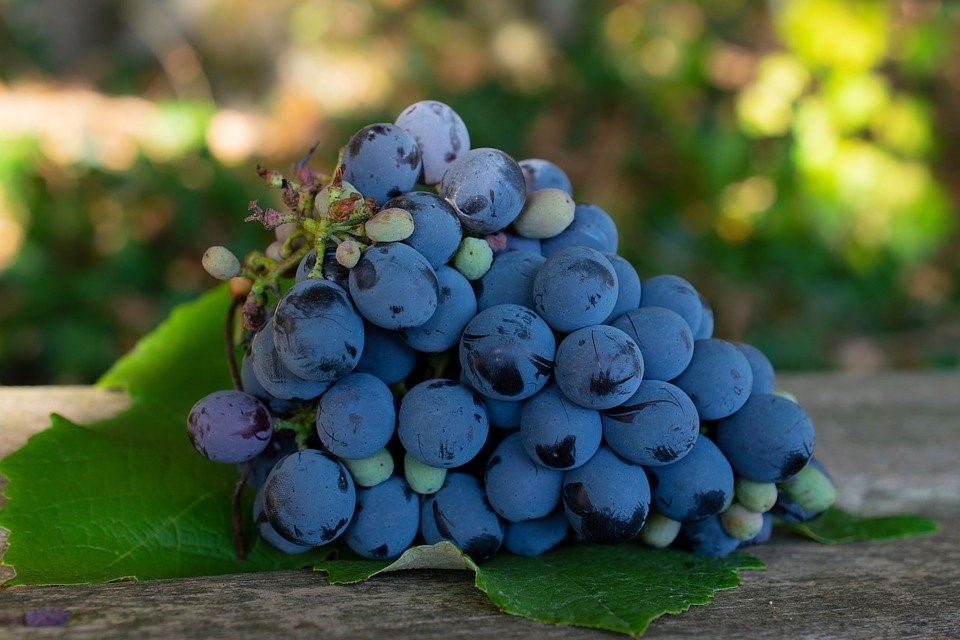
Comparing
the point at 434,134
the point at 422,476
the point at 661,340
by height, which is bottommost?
the point at 422,476

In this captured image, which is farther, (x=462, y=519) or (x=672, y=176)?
(x=672, y=176)

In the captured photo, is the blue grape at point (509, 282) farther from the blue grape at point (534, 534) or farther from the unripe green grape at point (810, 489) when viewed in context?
the unripe green grape at point (810, 489)

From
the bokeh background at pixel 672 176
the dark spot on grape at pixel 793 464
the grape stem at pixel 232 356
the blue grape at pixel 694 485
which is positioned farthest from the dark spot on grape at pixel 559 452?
the bokeh background at pixel 672 176

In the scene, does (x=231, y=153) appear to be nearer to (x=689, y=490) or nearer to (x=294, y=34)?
(x=294, y=34)

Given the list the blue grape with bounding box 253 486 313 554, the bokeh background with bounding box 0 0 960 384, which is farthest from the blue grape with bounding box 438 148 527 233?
the bokeh background with bounding box 0 0 960 384

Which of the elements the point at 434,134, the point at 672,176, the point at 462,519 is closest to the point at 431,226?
the point at 434,134

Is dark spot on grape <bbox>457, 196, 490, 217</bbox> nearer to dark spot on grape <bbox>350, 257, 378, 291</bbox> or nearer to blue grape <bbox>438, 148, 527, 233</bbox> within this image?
blue grape <bbox>438, 148, 527, 233</bbox>

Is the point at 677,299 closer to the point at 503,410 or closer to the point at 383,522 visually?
the point at 503,410
